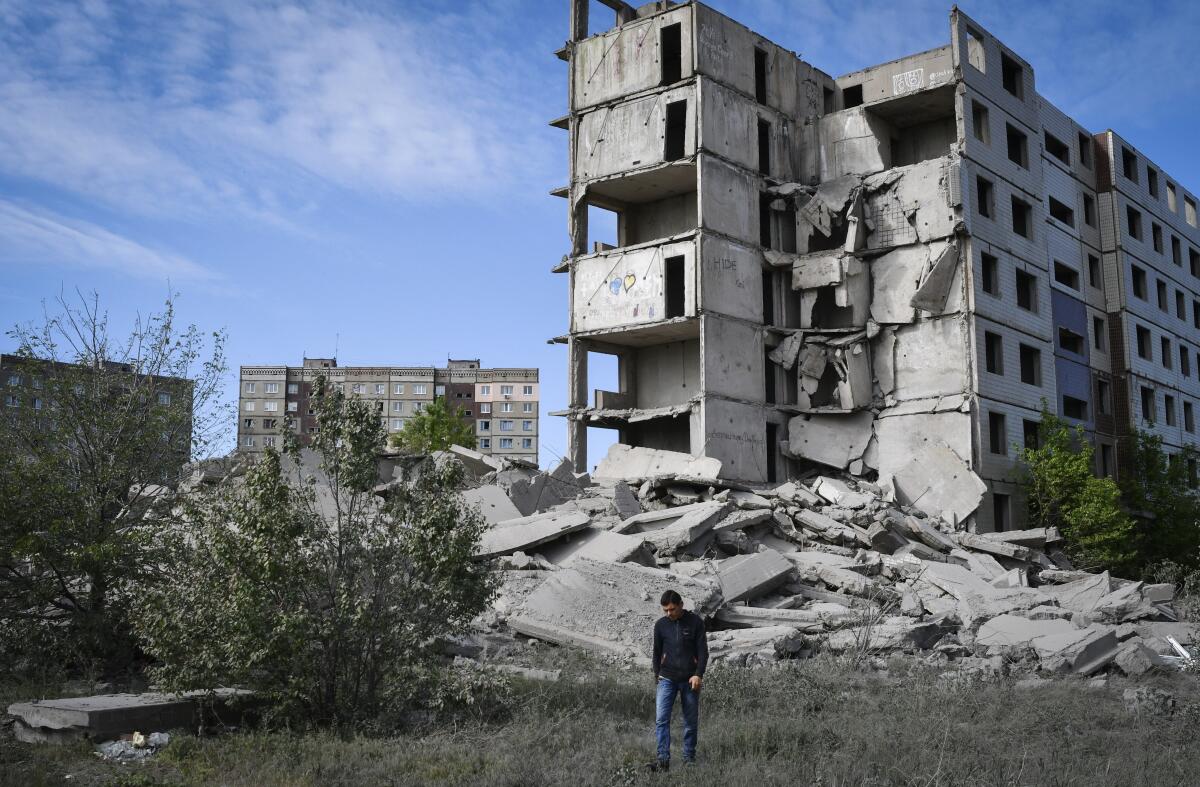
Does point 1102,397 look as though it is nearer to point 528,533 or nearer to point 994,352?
point 994,352

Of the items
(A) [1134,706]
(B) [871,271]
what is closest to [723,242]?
(B) [871,271]

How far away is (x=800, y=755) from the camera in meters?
9.44

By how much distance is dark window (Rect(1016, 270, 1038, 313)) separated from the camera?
3406 centimetres

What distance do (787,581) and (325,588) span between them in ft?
32.7

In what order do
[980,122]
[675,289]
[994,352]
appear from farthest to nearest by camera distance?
[675,289]
[980,122]
[994,352]

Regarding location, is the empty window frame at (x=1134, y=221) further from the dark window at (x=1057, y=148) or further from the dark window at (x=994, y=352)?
the dark window at (x=994, y=352)

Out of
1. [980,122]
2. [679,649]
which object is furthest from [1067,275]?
[679,649]

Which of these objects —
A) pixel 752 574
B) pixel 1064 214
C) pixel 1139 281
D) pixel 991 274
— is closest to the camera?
pixel 752 574

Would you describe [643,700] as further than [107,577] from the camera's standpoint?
No

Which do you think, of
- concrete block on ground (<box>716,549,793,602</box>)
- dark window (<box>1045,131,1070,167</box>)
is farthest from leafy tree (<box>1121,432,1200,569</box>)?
concrete block on ground (<box>716,549,793,602</box>)

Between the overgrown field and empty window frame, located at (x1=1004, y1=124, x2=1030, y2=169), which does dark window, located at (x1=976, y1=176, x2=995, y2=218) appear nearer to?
empty window frame, located at (x1=1004, y1=124, x2=1030, y2=169)

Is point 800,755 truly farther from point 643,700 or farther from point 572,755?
point 643,700

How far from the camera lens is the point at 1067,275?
122 ft

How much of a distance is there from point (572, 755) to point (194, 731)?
376 centimetres
